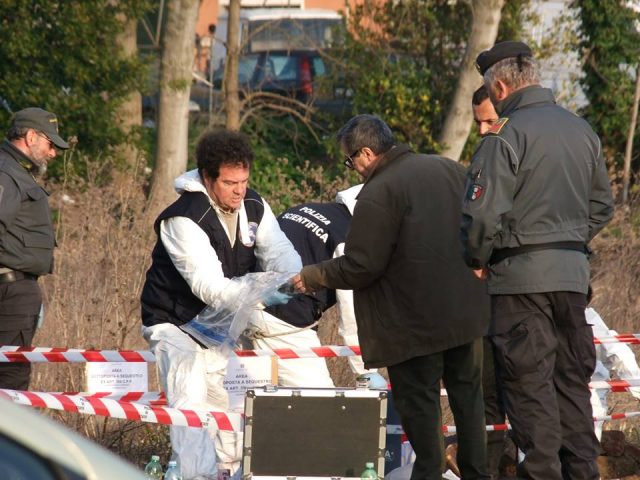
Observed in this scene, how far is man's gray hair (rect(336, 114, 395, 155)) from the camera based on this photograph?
585cm

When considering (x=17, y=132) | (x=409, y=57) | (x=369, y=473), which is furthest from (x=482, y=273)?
(x=409, y=57)

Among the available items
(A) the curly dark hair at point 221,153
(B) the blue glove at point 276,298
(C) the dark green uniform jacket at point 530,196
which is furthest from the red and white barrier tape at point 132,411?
(C) the dark green uniform jacket at point 530,196

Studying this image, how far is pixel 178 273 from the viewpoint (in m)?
6.30

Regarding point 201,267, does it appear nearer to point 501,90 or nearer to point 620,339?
point 501,90

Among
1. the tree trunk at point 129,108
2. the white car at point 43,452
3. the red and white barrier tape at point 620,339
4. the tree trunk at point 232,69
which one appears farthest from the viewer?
the tree trunk at point 232,69

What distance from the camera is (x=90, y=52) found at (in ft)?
46.0

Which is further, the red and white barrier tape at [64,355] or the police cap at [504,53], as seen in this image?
the red and white barrier tape at [64,355]

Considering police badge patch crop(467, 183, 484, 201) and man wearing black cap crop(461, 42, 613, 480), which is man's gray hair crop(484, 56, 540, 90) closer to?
man wearing black cap crop(461, 42, 613, 480)

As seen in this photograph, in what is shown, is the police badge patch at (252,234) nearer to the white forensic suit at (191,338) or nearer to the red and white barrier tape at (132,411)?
the white forensic suit at (191,338)

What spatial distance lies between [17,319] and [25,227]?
52 cm

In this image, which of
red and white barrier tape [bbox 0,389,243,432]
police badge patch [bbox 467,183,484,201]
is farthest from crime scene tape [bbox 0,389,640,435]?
police badge patch [bbox 467,183,484,201]

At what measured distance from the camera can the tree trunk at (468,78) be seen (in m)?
15.0

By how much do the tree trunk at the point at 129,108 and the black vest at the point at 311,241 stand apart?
25.1 feet

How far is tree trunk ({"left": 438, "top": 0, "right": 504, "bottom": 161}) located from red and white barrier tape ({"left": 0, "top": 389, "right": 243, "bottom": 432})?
944cm
